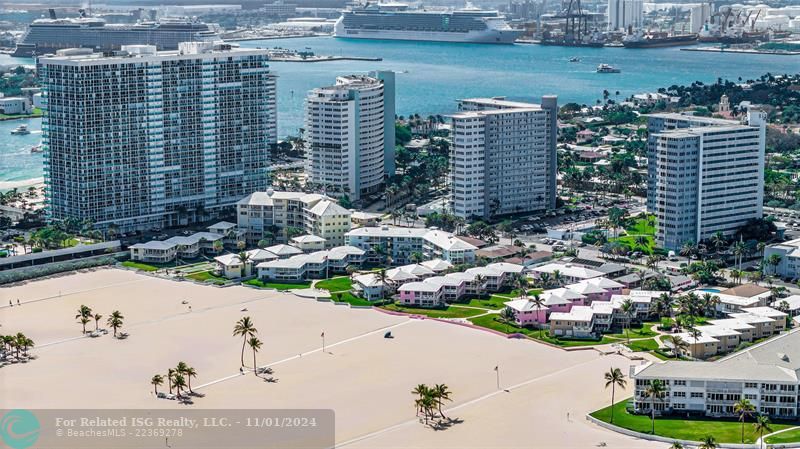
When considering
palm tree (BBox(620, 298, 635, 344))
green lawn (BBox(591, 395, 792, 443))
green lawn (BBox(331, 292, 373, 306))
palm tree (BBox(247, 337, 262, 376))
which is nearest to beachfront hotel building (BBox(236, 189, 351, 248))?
green lawn (BBox(331, 292, 373, 306))

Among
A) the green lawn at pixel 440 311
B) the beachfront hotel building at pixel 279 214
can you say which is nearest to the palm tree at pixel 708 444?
the green lawn at pixel 440 311

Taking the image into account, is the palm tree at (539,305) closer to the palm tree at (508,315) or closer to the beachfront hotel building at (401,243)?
the palm tree at (508,315)

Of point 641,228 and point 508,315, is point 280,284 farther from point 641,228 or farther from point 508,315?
point 641,228

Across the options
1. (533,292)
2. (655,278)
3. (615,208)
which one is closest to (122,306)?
(533,292)

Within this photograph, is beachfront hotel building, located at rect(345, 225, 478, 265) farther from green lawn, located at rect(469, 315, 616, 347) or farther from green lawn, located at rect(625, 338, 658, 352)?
green lawn, located at rect(625, 338, 658, 352)

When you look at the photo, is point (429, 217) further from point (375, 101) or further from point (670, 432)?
point (670, 432)

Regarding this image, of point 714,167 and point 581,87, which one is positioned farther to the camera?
point 581,87
